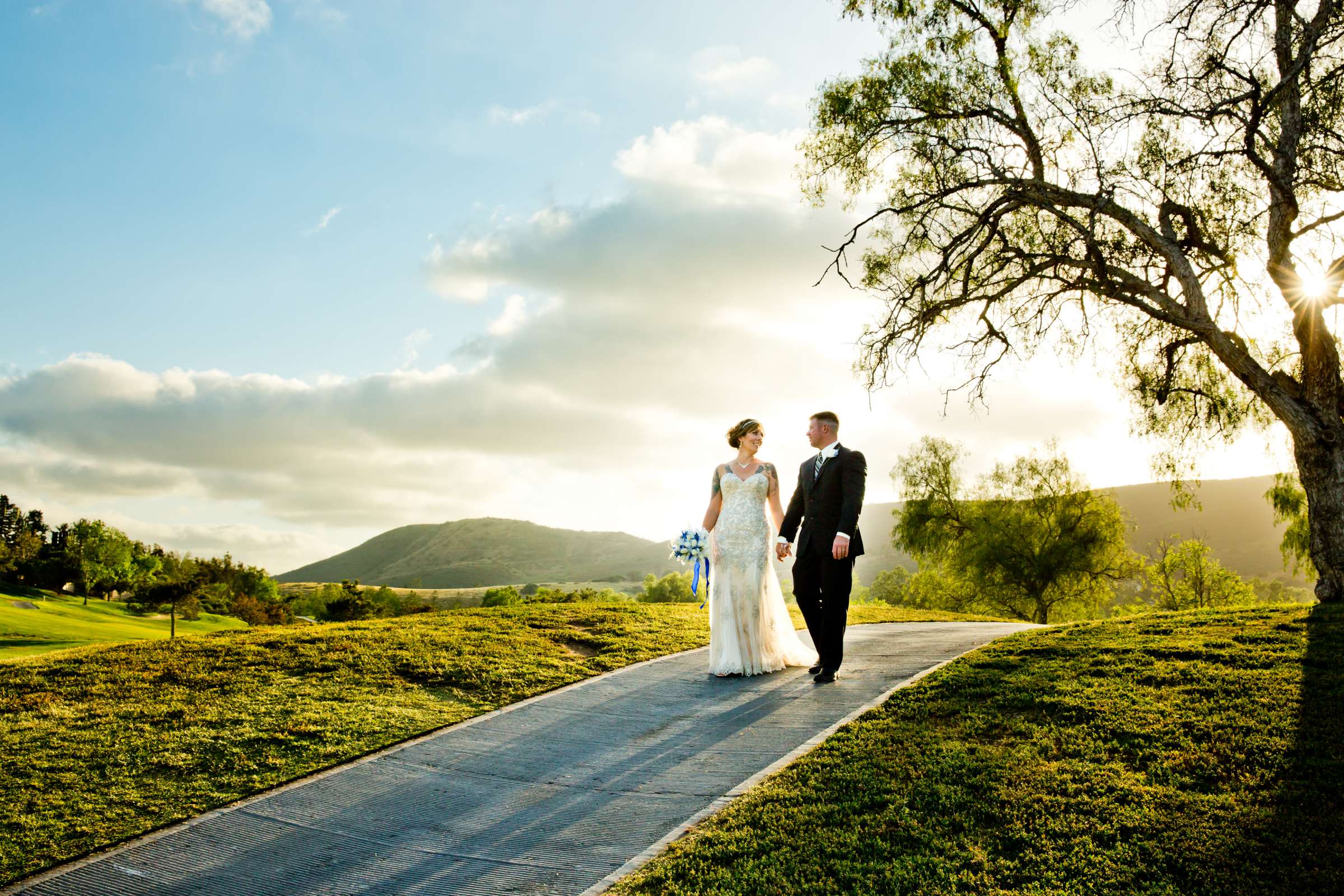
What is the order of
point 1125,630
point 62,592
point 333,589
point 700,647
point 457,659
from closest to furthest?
point 457,659, point 1125,630, point 700,647, point 62,592, point 333,589

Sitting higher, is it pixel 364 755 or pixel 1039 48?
pixel 1039 48

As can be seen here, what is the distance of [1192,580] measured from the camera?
51.4 meters

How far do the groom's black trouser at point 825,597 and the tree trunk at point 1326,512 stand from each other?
31.8ft

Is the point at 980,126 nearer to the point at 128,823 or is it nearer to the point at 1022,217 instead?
the point at 1022,217

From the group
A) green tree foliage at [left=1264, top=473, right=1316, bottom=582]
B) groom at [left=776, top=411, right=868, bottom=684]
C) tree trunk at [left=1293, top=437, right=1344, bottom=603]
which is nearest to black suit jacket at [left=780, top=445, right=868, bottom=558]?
groom at [left=776, top=411, right=868, bottom=684]

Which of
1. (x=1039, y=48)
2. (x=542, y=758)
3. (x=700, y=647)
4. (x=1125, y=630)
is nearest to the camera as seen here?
(x=542, y=758)

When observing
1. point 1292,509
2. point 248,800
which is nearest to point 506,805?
point 248,800

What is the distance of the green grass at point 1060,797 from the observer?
452cm

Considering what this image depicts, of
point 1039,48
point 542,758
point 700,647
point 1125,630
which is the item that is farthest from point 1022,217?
point 542,758

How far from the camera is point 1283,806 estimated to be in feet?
17.0

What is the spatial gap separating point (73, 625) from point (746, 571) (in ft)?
122

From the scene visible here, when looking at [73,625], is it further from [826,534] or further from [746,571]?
[826,534]

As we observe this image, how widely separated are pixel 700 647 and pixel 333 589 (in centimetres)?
10280

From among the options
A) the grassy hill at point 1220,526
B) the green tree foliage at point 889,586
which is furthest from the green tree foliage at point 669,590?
the grassy hill at point 1220,526
